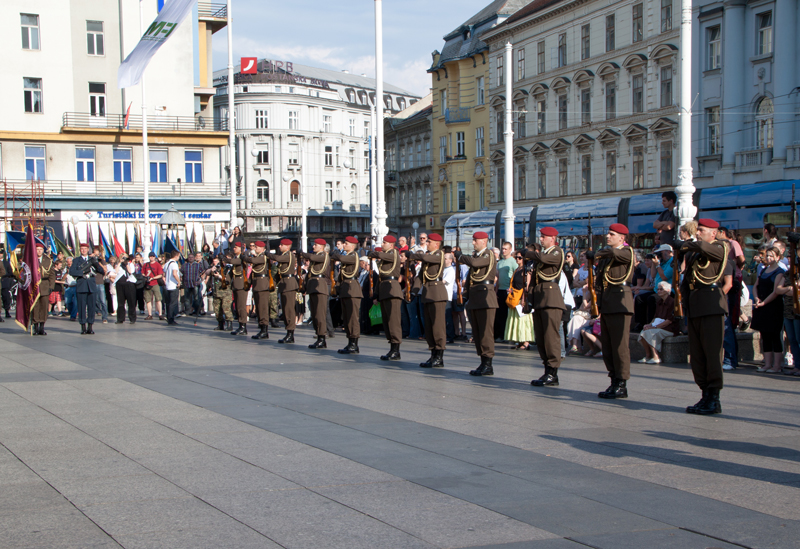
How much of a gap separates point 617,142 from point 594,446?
Answer: 42.5m

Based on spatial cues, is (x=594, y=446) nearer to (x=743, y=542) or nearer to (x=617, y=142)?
(x=743, y=542)

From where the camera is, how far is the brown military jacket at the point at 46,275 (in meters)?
19.0

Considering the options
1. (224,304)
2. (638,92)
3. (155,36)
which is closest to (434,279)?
(224,304)

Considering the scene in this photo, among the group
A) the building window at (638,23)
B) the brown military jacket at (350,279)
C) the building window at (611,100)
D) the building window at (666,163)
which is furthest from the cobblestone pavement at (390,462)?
the building window at (611,100)

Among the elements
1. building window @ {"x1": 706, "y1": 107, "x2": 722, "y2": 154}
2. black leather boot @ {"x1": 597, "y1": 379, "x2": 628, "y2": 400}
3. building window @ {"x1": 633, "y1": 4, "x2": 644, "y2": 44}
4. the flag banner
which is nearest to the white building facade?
building window @ {"x1": 633, "y1": 4, "x2": 644, "y2": 44}

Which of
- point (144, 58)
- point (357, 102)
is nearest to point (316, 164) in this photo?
point (357, 102)

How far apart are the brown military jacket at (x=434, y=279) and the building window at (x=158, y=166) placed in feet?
125

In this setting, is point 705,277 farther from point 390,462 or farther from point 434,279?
point 434,279

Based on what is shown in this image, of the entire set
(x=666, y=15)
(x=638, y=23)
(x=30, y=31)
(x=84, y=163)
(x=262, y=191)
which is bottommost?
(x=84, y=163)

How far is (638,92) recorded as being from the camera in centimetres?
4603

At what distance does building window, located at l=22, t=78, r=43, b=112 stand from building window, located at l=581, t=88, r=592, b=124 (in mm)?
29485

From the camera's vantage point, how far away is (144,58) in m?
30.6

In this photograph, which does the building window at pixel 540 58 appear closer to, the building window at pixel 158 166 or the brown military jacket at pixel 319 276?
the building window at pixel 158 166

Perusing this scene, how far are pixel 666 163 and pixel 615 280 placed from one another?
118 ft
